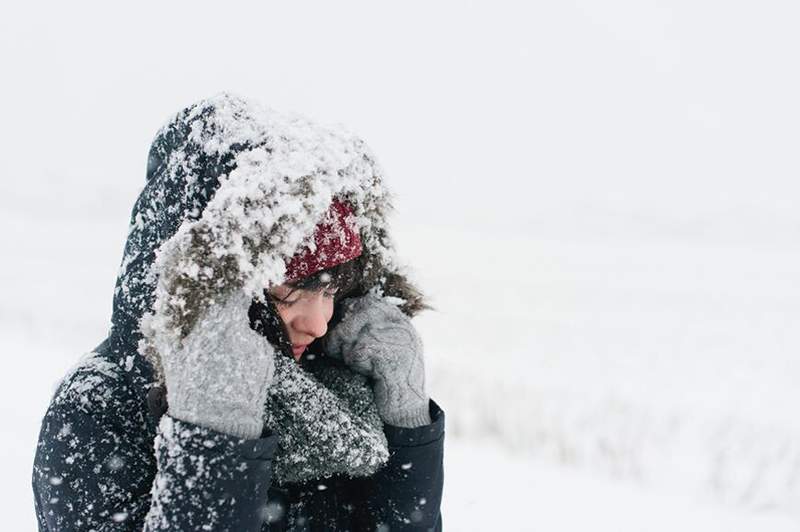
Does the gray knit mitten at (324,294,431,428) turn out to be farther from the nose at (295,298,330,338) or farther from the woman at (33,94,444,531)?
the nose at (295,298,330,338)

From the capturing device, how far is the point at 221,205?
4.34 ft

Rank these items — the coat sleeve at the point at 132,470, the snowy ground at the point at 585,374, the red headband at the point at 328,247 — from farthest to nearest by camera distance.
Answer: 1. the snowy ground at the point at 585,374
2. the red headband at the point at 328,247
3. the coat sleeve at the point at 132,470

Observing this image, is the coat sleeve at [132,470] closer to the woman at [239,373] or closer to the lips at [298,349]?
the woman at [239,373]

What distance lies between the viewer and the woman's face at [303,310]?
158cm

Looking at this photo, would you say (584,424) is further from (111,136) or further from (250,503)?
(111,136)

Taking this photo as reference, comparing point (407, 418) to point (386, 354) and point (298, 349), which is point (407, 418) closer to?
point (386, 354)

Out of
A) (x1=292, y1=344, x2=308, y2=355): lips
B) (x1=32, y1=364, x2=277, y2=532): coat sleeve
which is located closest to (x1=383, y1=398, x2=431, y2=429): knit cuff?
(x1=292, y1=344, x2=308, y2=355): lips

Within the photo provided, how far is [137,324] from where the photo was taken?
145 centimetres

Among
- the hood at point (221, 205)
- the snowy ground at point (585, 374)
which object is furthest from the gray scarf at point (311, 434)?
the snowy ground at point (585, 374)

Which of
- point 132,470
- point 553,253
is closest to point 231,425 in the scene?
point 132,470

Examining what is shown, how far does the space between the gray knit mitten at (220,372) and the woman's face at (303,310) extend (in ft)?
0.72

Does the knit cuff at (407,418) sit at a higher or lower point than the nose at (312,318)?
lower

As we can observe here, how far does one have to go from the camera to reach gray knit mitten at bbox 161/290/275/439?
1.29 meters

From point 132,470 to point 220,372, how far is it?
34 centimetres
